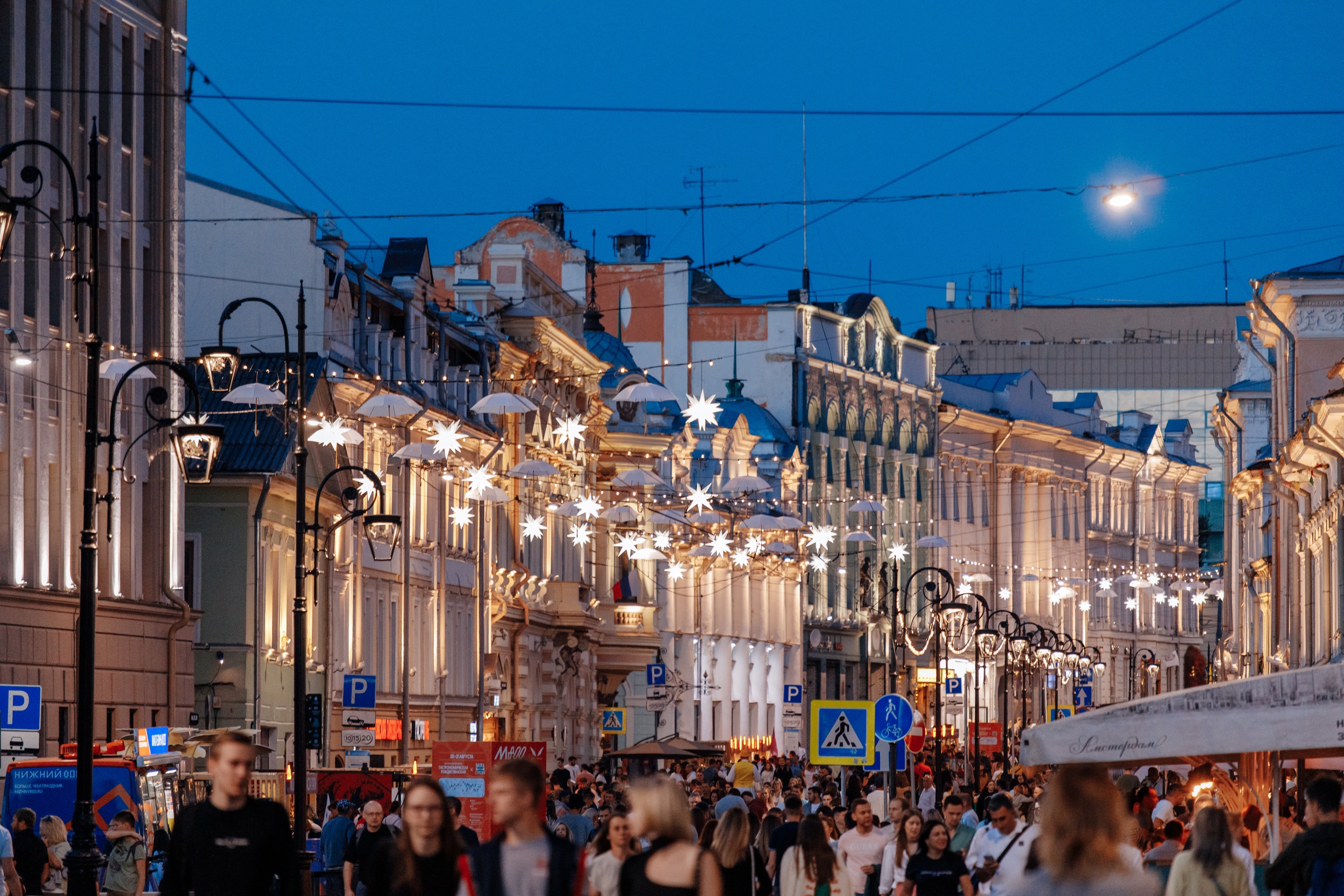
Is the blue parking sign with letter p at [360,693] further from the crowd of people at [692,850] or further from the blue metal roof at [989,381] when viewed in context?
the blue metal roof at [989,381]

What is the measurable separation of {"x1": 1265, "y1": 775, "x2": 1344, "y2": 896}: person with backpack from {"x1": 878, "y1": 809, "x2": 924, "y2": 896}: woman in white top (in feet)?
12.5

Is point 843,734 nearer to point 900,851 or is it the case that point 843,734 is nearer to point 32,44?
point 900,851

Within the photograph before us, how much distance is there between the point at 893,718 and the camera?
28.3m

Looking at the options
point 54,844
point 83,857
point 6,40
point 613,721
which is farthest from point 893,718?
point 613,721

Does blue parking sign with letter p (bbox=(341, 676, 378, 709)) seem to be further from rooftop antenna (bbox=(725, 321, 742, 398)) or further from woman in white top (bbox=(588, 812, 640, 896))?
rooftop antenna (bbox=(725, 321, 742, 398))

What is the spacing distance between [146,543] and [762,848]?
19.9 metres

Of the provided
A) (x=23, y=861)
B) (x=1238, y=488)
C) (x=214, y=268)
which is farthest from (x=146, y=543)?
(x=1238, y=488)

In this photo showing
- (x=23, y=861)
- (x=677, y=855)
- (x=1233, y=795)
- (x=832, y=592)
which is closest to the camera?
(x=677, y=855)

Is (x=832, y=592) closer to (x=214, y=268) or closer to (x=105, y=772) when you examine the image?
(x=214, y=268)

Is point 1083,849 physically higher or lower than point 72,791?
higher

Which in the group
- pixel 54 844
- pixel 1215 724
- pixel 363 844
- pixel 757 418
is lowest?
pixel 54 844

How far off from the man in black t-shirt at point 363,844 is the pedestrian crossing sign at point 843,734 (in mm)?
4863

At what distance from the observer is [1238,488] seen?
65.5 m

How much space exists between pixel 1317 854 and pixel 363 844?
9.43 metres
